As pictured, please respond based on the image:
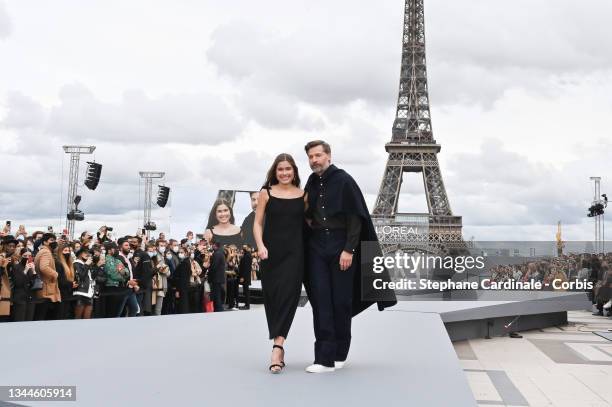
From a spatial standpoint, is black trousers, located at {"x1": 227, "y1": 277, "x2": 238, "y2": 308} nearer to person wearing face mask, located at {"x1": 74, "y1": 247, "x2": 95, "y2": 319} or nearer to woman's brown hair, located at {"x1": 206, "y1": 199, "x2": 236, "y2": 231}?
woman's brown hair, located at {"x1": 206, "y1": 199, "x2": 236, "y2": 231}

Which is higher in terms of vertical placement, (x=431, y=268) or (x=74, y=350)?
(x=431, y=268)

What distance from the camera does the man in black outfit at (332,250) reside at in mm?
4699

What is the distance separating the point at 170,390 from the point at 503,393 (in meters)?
4.09

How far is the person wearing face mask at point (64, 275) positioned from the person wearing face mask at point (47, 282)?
8 cm

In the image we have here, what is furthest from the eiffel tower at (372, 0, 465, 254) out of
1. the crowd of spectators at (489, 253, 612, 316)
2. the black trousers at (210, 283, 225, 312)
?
the black trousers at (210, 283, 225, 312)

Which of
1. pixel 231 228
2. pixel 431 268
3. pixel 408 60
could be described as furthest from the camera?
pixel 408 60

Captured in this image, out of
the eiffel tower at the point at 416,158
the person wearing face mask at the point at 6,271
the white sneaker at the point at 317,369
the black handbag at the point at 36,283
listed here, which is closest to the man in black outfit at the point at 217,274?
the black handbag at the point at 36,283

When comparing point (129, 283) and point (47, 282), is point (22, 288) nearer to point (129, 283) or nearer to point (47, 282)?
point (47, 282)

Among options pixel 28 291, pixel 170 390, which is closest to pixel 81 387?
pixel 170 390

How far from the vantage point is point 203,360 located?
5.10 meters

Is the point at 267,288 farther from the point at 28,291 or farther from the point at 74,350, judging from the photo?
the point at 28,291

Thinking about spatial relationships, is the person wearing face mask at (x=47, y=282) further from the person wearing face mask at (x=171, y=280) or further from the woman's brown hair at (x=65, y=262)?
the person wearing face mask at (x=171, y=280)

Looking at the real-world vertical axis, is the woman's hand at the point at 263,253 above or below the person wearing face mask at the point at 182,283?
above

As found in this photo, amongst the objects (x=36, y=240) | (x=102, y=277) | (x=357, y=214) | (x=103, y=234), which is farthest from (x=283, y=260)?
(x=103, y=234)
